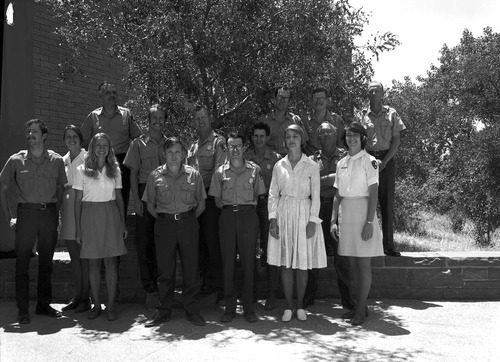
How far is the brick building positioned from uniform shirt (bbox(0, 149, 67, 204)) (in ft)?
5.52

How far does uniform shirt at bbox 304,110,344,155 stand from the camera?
6191mm

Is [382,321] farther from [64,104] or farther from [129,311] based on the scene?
[64,104]

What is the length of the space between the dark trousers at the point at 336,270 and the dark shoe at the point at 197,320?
4.02 feet

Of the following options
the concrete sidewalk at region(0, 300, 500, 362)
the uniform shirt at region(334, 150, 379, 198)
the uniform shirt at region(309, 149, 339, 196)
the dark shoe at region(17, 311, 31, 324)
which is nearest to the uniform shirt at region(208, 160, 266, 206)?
the uniform shirt at region(309, 149, 339, 196)

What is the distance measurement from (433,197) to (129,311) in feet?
38.0

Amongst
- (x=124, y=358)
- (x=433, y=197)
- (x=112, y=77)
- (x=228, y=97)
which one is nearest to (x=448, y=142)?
(x=433, y=197)

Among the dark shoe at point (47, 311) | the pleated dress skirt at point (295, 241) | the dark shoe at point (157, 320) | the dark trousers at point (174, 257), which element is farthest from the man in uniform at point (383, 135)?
the dark shoe at point (47, 311)

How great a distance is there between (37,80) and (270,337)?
21.0 ft

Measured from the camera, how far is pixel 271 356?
4422 millimetres

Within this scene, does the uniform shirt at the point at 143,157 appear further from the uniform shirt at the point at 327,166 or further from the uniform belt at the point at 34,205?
the uniform shirt at the point at 327,166

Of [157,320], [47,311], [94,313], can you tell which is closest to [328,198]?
[157,320]

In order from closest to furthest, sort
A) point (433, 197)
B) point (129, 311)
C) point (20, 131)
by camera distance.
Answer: point (129, 311), point (20, 131), point (433, 197)

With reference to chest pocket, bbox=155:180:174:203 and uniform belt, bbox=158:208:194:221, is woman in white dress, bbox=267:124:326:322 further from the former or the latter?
chest pocket, bbox=155:180:174:203

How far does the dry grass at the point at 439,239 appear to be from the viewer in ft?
29.1
